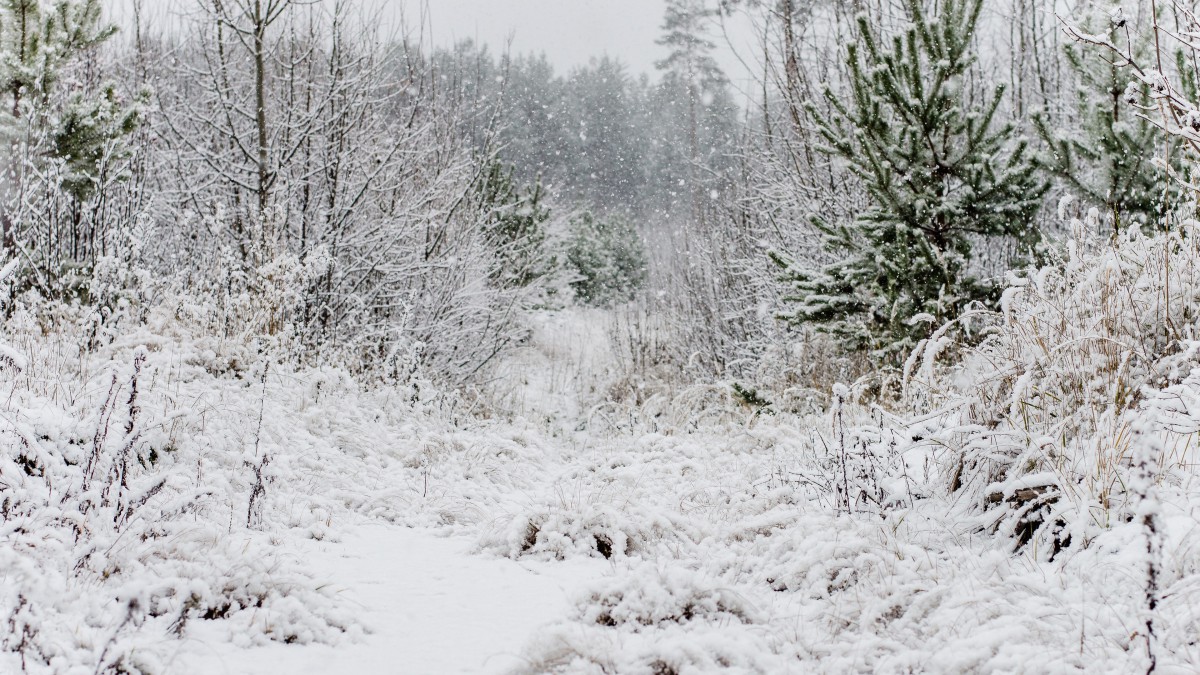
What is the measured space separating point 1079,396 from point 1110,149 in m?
3.96

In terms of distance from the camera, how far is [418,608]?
104 inches

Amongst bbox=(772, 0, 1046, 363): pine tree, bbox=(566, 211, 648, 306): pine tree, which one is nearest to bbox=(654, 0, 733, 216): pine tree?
bbox=(566, 211, 648, 306): pine tree

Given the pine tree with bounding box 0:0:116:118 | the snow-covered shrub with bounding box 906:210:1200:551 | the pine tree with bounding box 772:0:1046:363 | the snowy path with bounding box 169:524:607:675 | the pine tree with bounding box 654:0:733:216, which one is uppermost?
the pine tree with bounding box 654:0:733:216

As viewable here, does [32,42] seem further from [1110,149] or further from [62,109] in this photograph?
[1110,149]

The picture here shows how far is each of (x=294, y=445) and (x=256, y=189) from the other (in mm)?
3406

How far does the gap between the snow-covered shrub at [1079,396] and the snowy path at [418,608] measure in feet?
5.23

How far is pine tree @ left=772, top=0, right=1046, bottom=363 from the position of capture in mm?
5781

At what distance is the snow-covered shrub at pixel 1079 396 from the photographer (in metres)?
2.54

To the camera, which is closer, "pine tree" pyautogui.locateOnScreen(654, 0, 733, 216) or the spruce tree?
the spruce tree

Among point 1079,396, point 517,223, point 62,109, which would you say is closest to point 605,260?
point 517,223

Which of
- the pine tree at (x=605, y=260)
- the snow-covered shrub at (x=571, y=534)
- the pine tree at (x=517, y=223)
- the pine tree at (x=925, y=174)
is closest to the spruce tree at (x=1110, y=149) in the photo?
the pine tree at (x=925, y=174)

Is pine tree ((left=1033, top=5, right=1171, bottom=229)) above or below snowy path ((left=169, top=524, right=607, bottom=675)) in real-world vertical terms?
above

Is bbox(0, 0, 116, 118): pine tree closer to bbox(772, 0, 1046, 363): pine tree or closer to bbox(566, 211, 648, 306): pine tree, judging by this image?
bbox(772, 0, 1046, 363): pine tree

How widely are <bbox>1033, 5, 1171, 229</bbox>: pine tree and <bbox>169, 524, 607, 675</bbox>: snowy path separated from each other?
5.08 m
